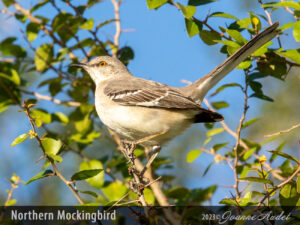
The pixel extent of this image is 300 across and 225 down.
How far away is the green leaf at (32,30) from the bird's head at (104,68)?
768mm

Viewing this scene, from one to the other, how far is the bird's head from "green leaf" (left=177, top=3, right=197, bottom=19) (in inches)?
81.1

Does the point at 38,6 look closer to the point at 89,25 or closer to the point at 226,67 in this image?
the point at 89,25

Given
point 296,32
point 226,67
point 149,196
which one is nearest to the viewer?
point 296,32

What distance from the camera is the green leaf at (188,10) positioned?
3.44 metres

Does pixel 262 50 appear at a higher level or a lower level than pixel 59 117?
lower

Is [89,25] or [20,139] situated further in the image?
[89,25]

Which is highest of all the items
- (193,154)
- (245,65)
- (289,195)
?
(245,65)

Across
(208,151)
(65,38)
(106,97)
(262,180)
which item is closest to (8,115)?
(65,38)

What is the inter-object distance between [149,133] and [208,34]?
4.26ft

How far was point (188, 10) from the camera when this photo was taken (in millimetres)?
3480

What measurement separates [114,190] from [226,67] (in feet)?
6.32

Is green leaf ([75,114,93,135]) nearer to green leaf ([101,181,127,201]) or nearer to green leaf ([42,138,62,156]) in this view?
green leaf ([101,181,127,201])

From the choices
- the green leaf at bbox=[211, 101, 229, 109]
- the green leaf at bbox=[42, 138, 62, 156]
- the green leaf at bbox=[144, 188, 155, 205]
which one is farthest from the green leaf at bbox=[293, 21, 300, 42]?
the green leaf at bbox=[42, 138, 62, 156]

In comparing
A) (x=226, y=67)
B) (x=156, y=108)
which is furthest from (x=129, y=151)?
(x=226, y=67)
